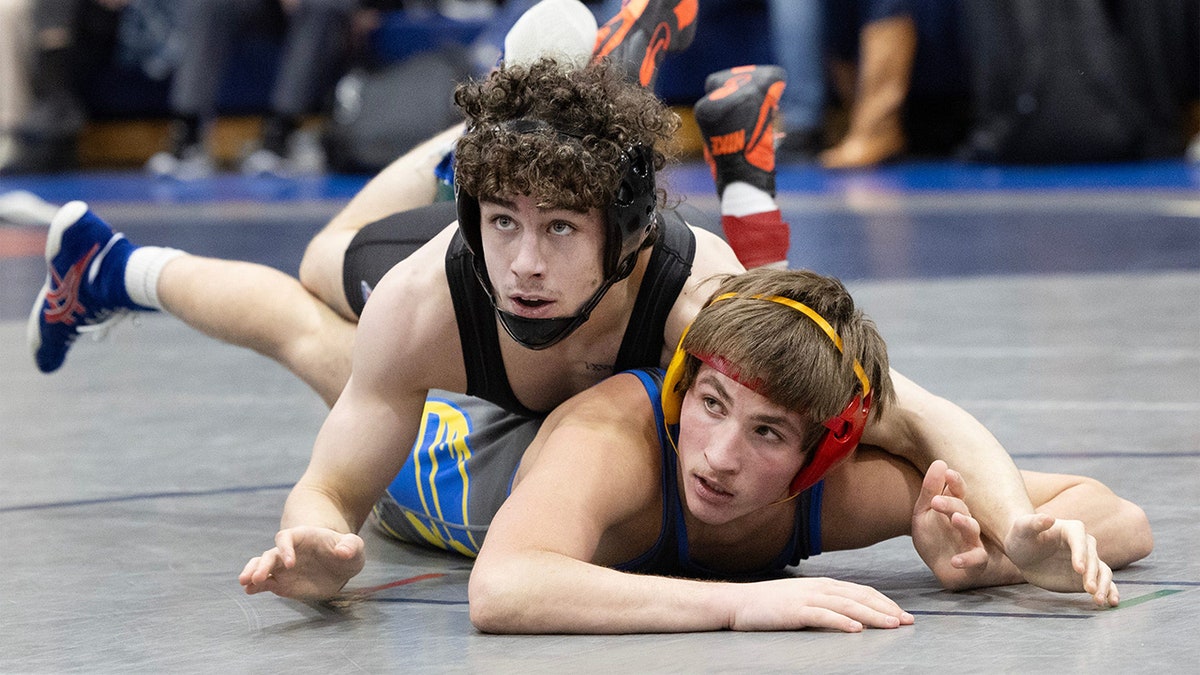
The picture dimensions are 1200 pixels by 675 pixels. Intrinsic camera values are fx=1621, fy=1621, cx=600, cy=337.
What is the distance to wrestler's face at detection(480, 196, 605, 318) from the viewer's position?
7.24 feet

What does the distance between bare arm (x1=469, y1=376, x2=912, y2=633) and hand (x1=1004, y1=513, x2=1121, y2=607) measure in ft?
0.65

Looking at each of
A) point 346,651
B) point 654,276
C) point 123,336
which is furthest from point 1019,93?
point 346,651

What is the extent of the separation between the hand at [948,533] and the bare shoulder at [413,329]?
73 centimetres

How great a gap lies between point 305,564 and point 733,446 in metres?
0.60

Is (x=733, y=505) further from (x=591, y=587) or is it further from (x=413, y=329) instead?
(x=413, y=329)

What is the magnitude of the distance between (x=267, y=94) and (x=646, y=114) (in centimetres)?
770

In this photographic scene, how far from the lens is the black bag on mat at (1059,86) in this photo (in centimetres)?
726

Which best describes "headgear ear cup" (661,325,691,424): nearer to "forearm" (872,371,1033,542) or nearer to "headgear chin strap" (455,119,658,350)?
"headgear chin strap" (455,119,658,350)

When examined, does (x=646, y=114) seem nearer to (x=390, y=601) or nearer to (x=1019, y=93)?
(x=390, y=601)

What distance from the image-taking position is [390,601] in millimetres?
2330

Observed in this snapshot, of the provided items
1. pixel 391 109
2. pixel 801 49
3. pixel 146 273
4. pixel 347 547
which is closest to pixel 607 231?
pixel 347 547

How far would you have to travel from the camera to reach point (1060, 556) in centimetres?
217

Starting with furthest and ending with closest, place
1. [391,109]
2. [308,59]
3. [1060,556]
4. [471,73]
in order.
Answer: [308,59] < [391,109] < [471,73] < [1060,556]

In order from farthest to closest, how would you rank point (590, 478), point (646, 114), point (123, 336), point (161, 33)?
point (161, 33)
point (123, 336)
point (646, 114)
point (590, 478)
